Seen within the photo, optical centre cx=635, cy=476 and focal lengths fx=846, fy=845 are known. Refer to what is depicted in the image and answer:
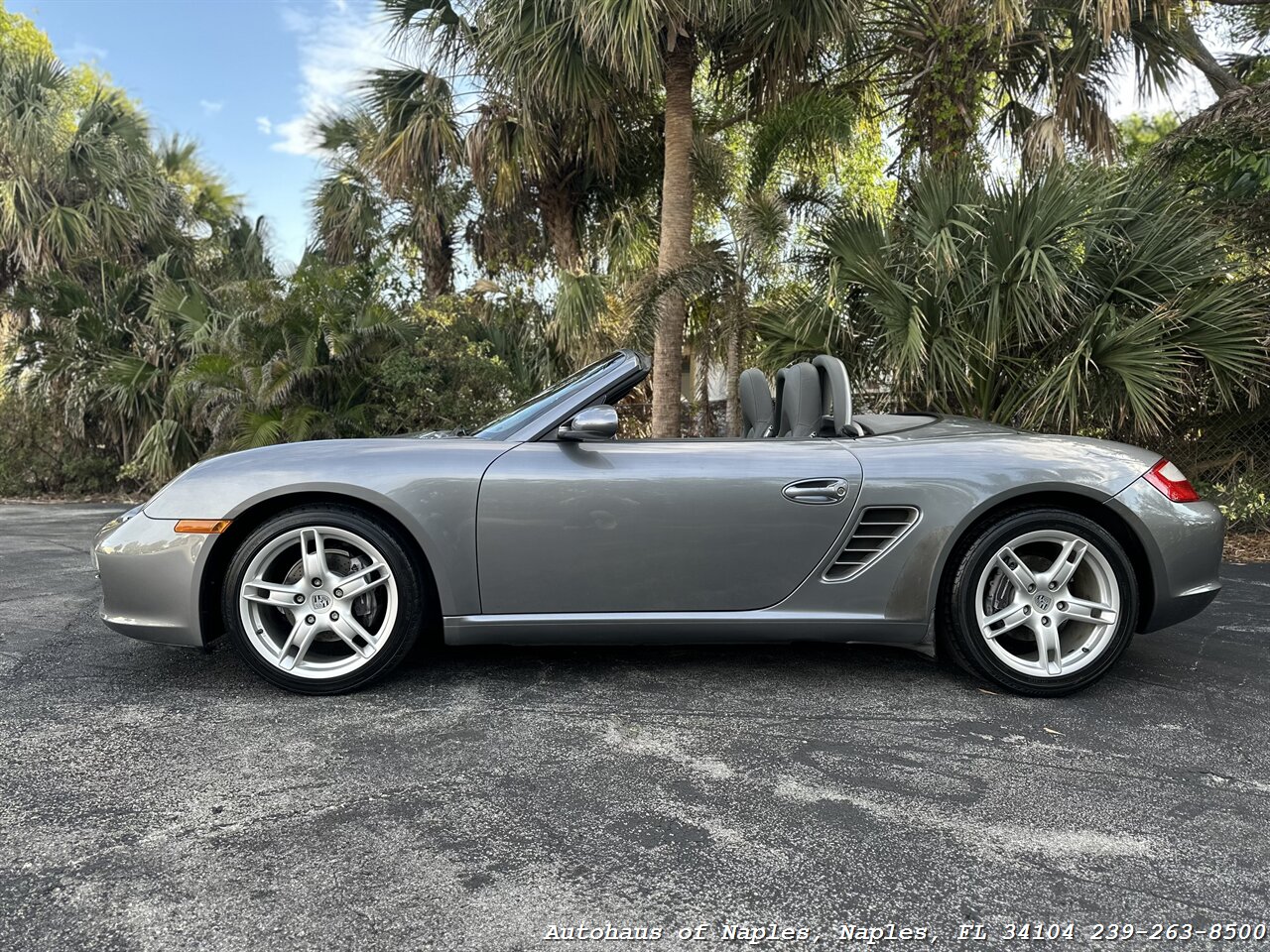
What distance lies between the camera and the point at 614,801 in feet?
7.11

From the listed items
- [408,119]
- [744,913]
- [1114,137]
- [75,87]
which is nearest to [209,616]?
[744,913]

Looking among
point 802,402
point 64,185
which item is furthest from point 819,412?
point 64,185

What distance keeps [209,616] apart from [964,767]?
2475 mm

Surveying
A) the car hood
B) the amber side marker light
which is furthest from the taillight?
the amber side marker light

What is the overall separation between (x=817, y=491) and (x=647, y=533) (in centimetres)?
60

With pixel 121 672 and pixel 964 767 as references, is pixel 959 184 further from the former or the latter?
pixel 121 672

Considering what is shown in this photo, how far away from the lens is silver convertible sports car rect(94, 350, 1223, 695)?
287 cm

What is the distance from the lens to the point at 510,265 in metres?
12.5

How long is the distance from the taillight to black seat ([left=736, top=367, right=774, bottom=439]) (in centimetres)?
148

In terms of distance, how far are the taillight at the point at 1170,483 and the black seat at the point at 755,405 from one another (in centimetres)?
148

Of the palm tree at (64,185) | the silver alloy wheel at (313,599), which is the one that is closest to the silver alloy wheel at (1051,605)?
the silver alloy wheel at (313,599)

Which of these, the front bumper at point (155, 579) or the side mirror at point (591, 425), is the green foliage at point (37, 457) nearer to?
the front bumper at point (155, 579)

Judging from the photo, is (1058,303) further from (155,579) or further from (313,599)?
(155,579)

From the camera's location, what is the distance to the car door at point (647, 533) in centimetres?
286
